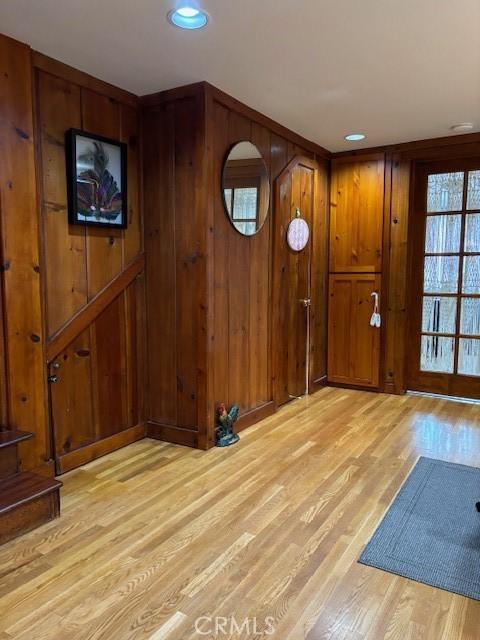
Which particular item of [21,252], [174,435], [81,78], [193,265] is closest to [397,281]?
[193,265]

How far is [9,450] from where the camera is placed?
7.45 feet

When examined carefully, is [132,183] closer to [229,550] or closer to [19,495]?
[19,495]

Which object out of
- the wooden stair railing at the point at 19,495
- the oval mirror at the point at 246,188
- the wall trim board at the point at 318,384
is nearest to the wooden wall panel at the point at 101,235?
the oval mirror at the point at 246,188

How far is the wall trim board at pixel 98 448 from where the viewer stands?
272cm

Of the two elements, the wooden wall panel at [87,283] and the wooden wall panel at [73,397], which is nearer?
the wooden wall panel at [87,283]

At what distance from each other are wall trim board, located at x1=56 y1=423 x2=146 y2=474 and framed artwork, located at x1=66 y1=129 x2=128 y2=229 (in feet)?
4.52

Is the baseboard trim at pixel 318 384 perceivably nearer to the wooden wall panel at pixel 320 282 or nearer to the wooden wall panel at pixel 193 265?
the wooden wall panel at pixel 320 282

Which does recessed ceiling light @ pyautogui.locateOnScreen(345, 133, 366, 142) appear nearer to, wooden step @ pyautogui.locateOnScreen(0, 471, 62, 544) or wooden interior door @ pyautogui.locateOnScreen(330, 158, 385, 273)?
wooden interior door @ pyautogui.locateOnScreen(330, 158, 385, 273)

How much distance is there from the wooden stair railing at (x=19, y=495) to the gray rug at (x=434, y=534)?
1445 mm

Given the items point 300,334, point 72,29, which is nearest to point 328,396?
point 300,334

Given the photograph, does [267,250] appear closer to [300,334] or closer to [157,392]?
[300,334]

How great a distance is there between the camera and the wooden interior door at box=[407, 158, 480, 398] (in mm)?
4102

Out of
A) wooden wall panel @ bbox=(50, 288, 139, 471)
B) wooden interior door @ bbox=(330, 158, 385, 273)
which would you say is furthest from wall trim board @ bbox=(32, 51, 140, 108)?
wooden interior door @ bbox=(330, 158, 385, 273)

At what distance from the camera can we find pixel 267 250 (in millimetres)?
3633
